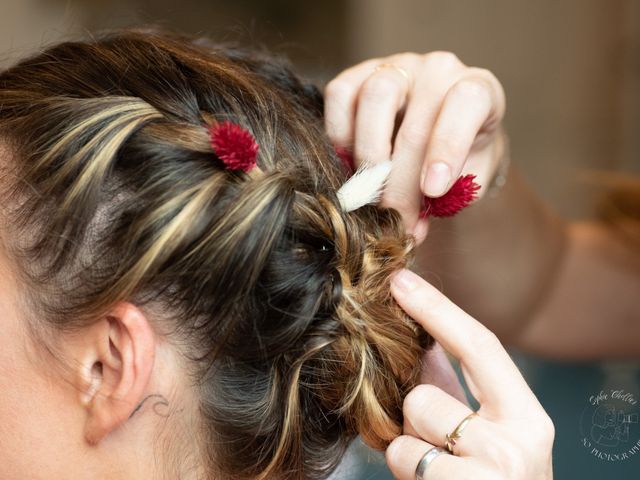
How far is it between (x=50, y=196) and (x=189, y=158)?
0.48ft

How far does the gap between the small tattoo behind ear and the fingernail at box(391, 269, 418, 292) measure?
26 centimetres

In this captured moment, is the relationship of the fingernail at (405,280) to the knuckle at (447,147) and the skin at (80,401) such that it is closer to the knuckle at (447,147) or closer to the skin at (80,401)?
the knuckle at (447,147)

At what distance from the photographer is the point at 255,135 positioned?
79cm

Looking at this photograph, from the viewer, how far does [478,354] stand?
2.37 ft

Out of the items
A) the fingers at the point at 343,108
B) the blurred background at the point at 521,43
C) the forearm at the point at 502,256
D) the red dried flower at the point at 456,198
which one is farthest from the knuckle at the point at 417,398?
the blurred background at the point at 521,43

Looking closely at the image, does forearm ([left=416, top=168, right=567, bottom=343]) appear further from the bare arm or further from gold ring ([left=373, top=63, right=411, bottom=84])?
gold ring ([left=373, top=63, right=411, bottom=84])

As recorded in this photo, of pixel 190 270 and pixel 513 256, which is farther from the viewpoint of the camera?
pixel 513 256

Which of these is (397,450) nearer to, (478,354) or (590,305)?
(478,354)

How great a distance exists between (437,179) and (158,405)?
368 mm

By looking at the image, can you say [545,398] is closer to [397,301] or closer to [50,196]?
[397,301]

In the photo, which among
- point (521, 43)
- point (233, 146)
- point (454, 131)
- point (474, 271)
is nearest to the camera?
point (233, 146)

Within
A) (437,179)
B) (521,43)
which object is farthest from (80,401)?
(521,43)

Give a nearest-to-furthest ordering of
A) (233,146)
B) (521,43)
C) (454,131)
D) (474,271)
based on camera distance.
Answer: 1. (233,146)
2. (454,131)
3. (474,271)
4. (521,43)

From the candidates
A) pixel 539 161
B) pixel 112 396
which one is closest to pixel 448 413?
pixel 112 396
